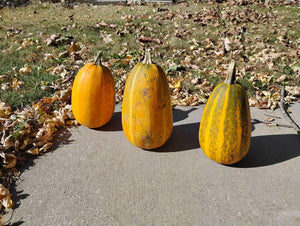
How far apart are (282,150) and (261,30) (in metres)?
4.92

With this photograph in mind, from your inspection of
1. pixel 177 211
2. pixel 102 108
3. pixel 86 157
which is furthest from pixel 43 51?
pixel 177 211

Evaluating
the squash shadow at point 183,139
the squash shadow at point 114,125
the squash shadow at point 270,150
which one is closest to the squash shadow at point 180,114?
the squash shadow at point 183,139

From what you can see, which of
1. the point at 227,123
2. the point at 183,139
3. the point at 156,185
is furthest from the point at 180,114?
the point at 156,185

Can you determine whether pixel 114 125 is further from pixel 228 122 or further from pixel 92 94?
Answer: pixel 228 122

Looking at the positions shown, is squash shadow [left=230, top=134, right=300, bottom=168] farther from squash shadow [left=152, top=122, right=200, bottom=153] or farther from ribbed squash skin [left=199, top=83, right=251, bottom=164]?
squash shadow [left=152, top=122, right=200, bottom=153]

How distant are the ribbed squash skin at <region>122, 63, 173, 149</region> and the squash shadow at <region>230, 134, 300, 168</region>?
822mm

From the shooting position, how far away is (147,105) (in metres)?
2.31

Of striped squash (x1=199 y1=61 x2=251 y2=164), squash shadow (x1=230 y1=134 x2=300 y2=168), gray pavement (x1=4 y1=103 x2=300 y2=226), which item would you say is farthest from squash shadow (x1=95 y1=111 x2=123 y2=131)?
squash shadow (x1=230 y1=134 x2=300 y2=168)

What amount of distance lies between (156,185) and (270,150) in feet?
4.38

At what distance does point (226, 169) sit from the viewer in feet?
7.73

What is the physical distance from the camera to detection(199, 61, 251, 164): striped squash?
2119mm

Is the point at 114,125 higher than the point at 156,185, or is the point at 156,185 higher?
the point at 114,125

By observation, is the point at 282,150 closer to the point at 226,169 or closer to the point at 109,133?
the point at 226,169

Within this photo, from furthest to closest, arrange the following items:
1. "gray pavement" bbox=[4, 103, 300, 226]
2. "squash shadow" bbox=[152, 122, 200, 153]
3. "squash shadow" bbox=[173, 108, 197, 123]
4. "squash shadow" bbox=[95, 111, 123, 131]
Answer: "squash shadow" bbox=[173, 108, 197, 123] < "squash shadow" bbox=[95, 111, 123, 131] < "squash shadow" bbox=[152, 122, 200, 153] < "gray pavement" bbox=[4, 103, 300, 226]
